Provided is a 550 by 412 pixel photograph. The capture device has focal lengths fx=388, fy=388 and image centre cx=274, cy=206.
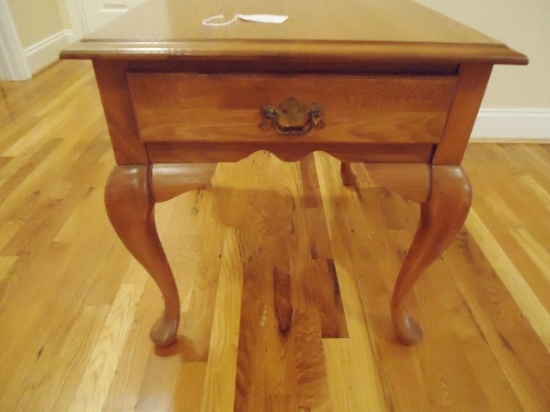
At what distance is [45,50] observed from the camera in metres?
2.69

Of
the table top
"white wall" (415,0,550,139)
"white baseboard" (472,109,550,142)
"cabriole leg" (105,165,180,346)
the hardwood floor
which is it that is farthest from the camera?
"white baseboard" (472,109,550,142)

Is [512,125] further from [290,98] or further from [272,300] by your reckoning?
[290,98]

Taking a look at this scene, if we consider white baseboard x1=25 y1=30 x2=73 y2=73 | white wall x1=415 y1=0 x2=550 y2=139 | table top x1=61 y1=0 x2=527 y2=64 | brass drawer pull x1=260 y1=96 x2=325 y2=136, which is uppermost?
table top x1=61 y1=0 x2=527 y2=64

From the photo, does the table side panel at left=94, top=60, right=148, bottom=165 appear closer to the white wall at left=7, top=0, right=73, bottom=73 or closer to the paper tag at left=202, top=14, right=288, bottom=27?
the paper tag at left=202, top=14, right=288, bottom=27

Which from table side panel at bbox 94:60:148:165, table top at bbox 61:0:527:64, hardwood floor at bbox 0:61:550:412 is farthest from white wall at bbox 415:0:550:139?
table side panel at bbox 94:60:148:165

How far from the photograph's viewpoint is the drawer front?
0.54 metres

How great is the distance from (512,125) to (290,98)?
1.61 metres

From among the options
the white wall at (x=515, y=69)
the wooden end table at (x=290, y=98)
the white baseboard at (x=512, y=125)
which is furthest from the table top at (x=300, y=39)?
the white baseboard at (x=512, y=125)

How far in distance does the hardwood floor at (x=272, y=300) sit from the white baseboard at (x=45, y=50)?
1434 millimetres

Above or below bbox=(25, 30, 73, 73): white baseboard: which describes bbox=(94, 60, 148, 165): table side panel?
above

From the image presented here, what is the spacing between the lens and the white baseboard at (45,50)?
253 centimetres

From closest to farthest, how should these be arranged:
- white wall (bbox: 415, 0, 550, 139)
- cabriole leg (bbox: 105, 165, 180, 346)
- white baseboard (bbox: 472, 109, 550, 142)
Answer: cabriole leg (bbox: 105, 165, 180, 346) → white wall (bbox: 415, 0, 550, 139) → white baseboard (bbox: 472, 109, 550, 142)

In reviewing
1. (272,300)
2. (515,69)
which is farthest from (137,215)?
(515,69)

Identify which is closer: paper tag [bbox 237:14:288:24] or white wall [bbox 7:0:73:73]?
paper tag [bbox 237:14:288:24]
